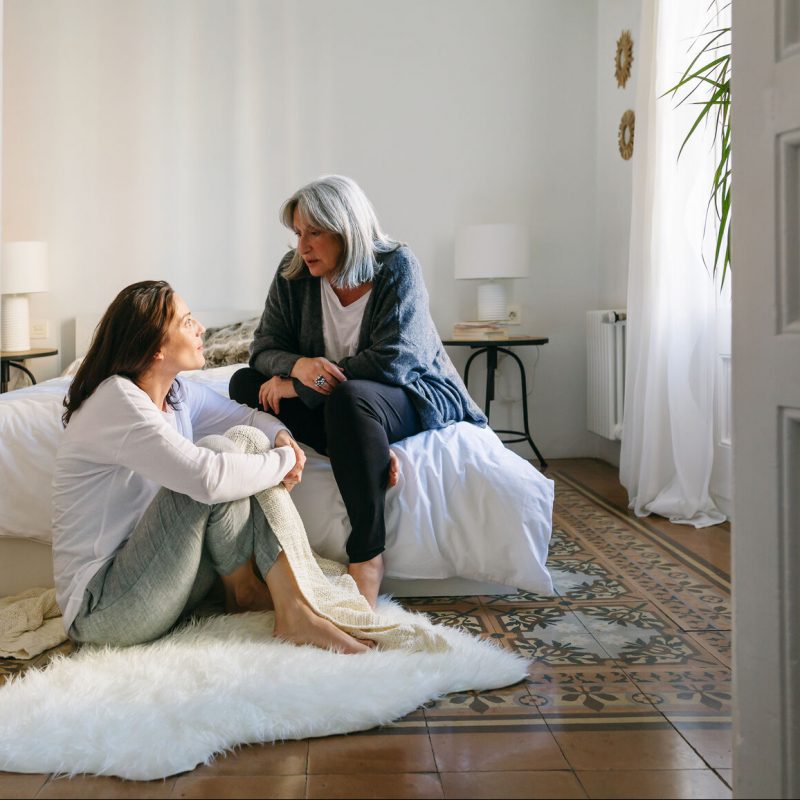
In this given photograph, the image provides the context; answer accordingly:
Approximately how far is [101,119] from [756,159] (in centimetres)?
409

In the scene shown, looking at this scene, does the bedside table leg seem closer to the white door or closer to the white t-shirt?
the white t-shirt

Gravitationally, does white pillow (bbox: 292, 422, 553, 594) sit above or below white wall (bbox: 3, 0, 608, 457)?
below

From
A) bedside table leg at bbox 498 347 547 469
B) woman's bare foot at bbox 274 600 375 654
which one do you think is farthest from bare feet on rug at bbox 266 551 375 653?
bedside table leg at bbox 498 347 547 469

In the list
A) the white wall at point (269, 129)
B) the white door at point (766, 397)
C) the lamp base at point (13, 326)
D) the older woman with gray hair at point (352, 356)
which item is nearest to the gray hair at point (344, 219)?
the older woman with gray hair at point (352, 356)

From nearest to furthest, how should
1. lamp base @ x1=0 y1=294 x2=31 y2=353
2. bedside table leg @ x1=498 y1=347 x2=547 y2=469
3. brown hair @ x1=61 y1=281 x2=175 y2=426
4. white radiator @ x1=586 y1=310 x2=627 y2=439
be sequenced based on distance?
brown hair @ x1=61 y1=281 x2=175 y2=426 → white radiator @ x1=586 y1=310 x2=627 y2=439 → lamp base @ x1=0 y1=294 x2=31 y2=353 → bedside table leg @ x1=498 y1=347 x2=547 y2=469

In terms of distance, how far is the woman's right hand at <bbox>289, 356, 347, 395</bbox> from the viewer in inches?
91.7

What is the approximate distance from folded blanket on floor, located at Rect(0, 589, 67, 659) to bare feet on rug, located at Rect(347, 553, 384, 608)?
67 centimetres

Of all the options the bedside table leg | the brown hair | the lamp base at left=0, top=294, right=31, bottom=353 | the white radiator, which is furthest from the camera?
the bedside table leg

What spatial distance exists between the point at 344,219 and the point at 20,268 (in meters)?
2.64

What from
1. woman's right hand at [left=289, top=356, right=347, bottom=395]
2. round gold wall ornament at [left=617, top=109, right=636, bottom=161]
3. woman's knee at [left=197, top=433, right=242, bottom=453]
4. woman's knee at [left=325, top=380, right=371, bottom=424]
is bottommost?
woman's knee at [left=197, top=433, right=242, bottom=453]

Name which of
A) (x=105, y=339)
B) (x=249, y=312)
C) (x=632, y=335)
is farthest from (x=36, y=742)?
(x=249, y=312)

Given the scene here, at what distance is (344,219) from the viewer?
2363 mm

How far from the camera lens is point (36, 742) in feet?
5.03

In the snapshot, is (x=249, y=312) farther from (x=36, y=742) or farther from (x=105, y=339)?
(x=36, y=742)
